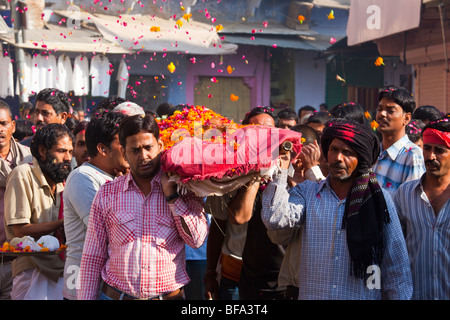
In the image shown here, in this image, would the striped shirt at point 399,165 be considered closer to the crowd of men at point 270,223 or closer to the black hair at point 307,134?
the black hair at point 307,134

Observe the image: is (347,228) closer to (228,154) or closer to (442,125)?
(228,154)

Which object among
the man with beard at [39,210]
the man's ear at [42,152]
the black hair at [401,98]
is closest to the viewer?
the man with beard at [39,210]

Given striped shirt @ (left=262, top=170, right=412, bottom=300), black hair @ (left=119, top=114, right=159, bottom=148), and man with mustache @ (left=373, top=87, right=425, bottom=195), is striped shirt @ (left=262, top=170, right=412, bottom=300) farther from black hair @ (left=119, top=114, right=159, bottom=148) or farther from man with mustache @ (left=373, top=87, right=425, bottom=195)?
man with mustache @ (left=373, top=87, right=425, bottom=195)

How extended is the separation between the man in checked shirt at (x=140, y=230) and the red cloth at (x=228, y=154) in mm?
221

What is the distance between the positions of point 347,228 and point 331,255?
162mm

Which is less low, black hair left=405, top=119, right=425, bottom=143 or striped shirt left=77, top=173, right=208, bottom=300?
Answer: black hair left=405, top=119, right=425, bottom=143

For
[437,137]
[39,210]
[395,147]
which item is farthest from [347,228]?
[39,210]

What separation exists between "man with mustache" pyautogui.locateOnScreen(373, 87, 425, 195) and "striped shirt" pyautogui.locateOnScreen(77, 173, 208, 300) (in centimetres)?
175

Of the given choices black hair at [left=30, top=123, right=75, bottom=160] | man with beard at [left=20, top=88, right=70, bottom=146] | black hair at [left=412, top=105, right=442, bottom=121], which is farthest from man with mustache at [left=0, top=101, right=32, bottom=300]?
black hair at [left=412, top=105, right=442, bottom=121]

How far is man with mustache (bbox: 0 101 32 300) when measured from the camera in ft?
14.5

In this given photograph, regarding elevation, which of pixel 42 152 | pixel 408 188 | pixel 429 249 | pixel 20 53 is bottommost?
pixel 429 249

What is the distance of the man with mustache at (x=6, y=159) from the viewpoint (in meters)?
4.41

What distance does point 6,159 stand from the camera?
194 inches

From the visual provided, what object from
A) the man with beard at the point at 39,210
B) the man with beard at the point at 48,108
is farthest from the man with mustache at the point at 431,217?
the man with beard at the point at 48,108
